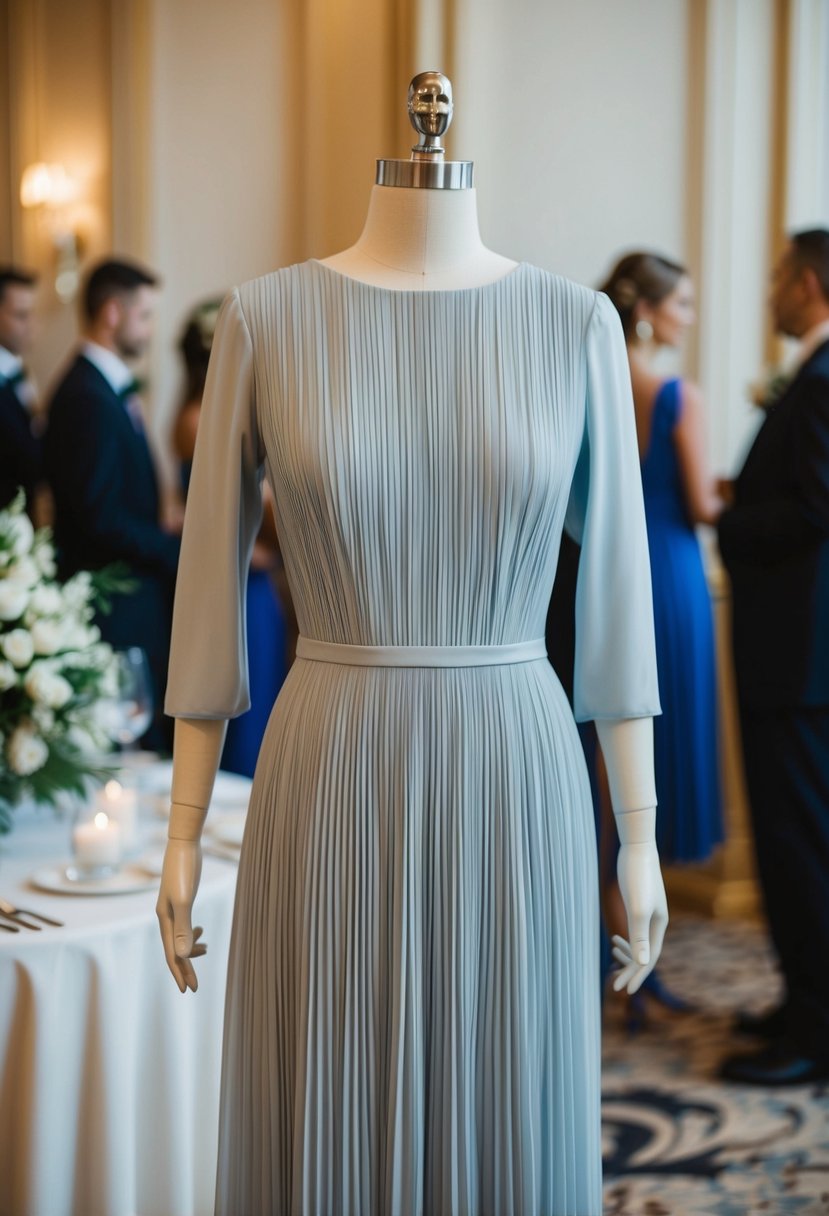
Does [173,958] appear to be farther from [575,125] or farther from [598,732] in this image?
[575,125]

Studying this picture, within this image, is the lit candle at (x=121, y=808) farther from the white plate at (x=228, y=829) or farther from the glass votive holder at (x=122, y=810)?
the white plate at (x=228, y=829)

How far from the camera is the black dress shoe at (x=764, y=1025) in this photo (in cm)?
344

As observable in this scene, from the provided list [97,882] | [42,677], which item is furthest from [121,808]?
[42,677]

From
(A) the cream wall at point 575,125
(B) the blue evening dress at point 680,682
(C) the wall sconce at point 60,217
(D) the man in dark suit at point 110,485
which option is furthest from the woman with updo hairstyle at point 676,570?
(C) the wall sconce at point 60,217

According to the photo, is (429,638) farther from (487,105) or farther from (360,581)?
(487,105)

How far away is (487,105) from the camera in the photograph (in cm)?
433

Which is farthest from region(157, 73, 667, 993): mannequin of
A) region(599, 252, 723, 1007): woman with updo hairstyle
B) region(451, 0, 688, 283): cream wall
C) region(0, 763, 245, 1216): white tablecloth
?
region(451, 0, 688, 283): cream wall

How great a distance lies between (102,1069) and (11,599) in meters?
0.72

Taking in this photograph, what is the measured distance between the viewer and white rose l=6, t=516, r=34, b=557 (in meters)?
2.20

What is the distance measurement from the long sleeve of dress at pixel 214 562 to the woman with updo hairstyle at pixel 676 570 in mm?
2196

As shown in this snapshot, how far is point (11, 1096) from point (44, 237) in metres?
5.36

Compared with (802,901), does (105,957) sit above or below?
above

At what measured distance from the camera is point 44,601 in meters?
2.18

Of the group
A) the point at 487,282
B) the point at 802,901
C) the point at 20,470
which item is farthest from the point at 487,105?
the point at 487,282
